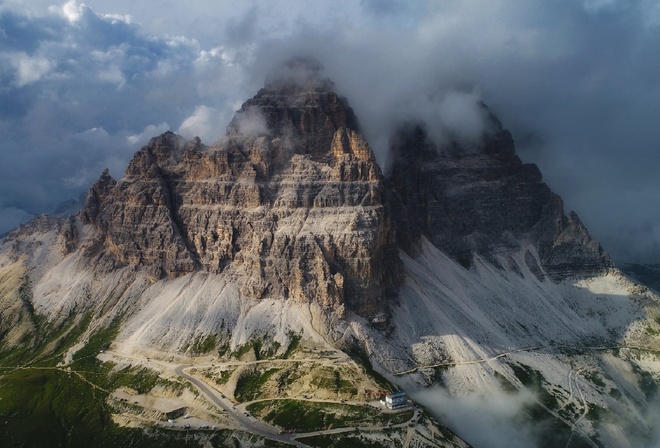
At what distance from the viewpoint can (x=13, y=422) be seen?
649ft

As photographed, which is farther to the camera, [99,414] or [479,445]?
[99,414]

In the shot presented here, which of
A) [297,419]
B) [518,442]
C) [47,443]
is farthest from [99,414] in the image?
[518,442]

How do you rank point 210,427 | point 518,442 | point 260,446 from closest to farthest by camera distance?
point 260,446
point 210,427
point 518,442

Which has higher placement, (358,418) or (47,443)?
(358,418)

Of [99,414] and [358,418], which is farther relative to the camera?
[99,414]

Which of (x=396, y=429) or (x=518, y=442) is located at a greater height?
(x=396, y=429)

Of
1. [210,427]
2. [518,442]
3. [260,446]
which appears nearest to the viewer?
[260,446]

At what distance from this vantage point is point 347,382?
198000mm

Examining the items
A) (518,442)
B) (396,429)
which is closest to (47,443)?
(396,429)

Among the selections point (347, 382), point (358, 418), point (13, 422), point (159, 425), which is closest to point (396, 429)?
point (358, 418)

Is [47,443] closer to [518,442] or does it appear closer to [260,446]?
[260,446]

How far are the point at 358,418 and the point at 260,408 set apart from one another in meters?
35.6

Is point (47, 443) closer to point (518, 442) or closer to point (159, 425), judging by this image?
point (159, 425)

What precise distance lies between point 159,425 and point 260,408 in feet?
112
